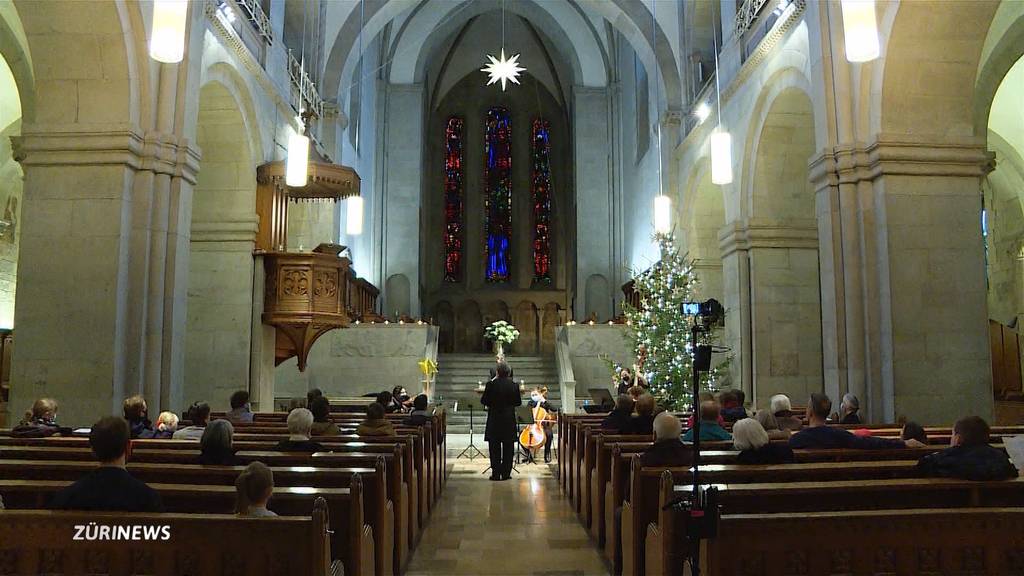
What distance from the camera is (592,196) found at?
24219 mm

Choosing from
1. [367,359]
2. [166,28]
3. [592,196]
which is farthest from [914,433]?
[592,196]

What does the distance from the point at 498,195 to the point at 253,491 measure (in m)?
24.9

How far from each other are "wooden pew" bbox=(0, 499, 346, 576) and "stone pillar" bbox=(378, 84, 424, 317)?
21.0 metres

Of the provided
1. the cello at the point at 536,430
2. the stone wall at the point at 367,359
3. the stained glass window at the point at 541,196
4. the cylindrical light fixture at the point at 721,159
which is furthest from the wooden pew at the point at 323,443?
the stained glass window at the point at 541,196

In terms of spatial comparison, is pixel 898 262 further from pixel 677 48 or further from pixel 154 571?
pixel 677 48

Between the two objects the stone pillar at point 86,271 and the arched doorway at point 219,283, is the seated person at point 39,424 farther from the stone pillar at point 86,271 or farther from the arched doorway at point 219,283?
the arched doorway at point 219,283

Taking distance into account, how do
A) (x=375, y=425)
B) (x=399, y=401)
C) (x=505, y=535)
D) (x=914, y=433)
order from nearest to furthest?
(x=914, y=433), (x=505, y=535), (x=375, y=425), (x=399, y=401)

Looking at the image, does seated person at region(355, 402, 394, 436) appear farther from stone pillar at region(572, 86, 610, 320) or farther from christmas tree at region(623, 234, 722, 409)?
stone pillar at region(572, 86, 610, 320)

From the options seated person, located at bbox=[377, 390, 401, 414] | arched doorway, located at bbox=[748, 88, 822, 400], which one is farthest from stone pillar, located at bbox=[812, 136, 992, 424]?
seated person, located at bbox=[377, 390, 401, 414]

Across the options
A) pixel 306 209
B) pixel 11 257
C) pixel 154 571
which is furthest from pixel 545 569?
pixel 11 257

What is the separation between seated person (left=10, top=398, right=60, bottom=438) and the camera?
5.44 m

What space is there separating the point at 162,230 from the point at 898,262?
7.18m

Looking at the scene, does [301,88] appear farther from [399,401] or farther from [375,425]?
[375,425]

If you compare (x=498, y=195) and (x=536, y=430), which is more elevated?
(x=498, y=195)
